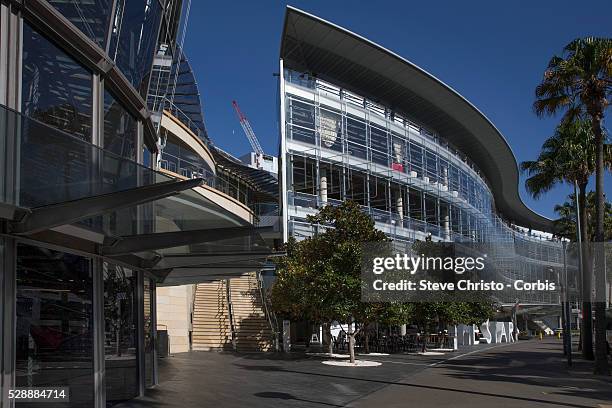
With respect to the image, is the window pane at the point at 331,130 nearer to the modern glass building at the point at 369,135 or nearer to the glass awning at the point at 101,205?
the modern glass building at the point at 369,135

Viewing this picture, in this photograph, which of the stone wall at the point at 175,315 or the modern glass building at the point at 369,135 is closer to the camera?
the stone wall at the point at 175,315

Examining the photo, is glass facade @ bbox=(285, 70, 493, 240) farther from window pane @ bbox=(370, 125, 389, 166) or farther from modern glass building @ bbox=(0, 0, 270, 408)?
modern glass building @ bbox=(0, 0, 270, 408)

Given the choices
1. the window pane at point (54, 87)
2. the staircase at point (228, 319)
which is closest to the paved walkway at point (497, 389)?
the window pane at point (54, 87)

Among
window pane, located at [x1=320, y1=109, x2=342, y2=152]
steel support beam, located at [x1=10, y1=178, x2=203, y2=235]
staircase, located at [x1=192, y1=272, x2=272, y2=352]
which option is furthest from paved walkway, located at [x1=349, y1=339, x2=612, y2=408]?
window pane, located at [x1=320, y1=109, x2=342, y2=152]

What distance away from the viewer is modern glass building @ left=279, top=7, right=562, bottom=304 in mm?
42250

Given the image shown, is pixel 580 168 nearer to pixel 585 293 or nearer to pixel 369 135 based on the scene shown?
pixel 585 293

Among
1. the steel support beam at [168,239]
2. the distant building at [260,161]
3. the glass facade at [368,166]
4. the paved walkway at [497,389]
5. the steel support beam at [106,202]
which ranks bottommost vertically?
the paved walkway at [497,389]

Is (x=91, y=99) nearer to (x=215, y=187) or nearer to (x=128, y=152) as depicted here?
(x=128, y=152)

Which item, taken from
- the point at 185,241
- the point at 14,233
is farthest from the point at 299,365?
the point at 14,233

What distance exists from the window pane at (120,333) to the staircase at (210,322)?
59.6 ft

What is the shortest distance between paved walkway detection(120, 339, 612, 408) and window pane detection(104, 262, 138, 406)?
1.48 feet

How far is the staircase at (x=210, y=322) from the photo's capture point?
32.7m

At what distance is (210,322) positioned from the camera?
1324 inches

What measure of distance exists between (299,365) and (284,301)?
4520mm
